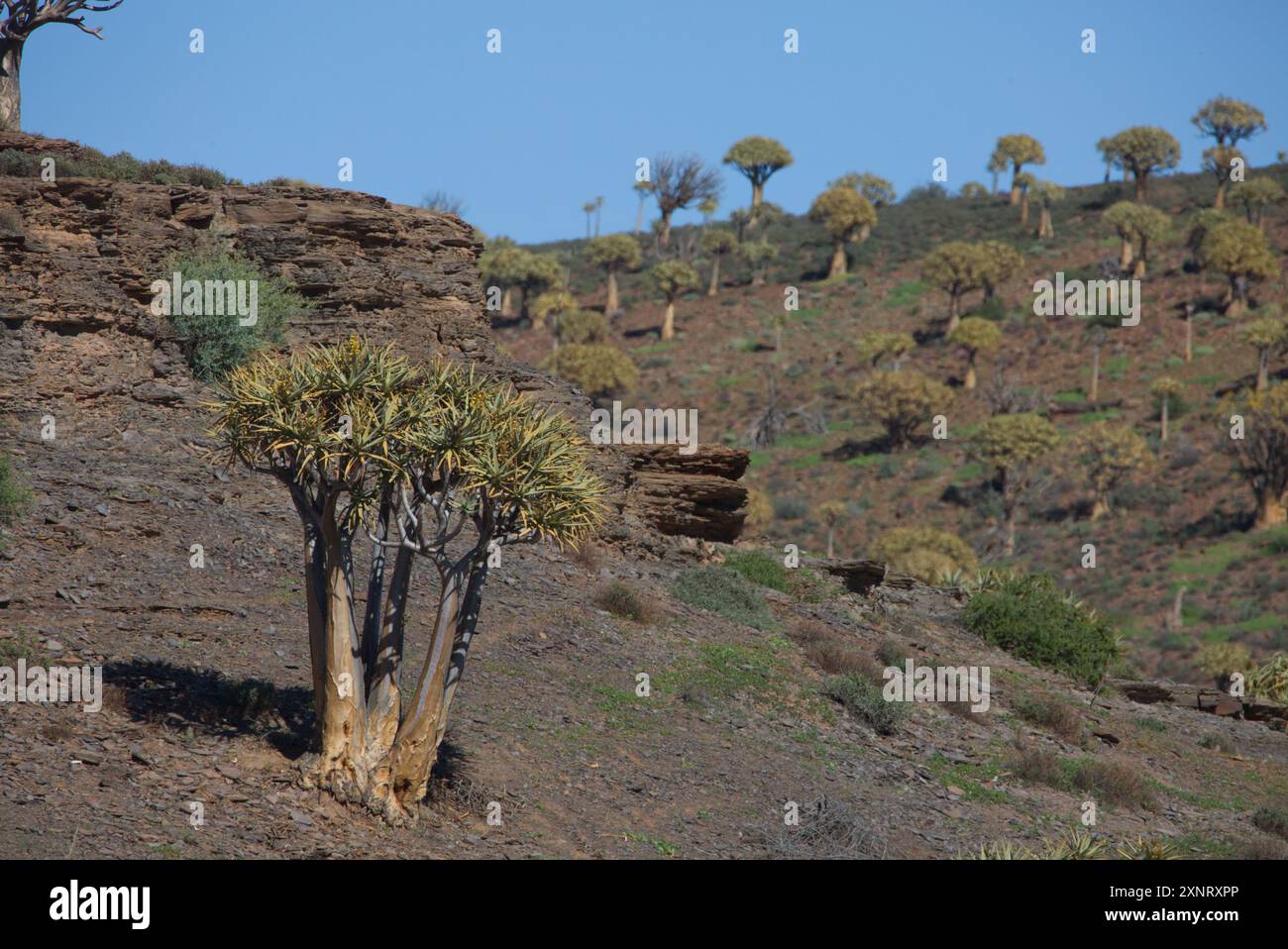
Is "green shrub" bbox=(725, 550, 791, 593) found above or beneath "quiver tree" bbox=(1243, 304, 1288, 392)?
beneath

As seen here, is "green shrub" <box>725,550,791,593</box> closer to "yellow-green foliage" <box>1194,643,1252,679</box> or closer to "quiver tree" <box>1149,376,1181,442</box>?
"yellow-green foliage" <box>1194,643,1252,679</box>

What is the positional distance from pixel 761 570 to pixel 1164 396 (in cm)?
3509

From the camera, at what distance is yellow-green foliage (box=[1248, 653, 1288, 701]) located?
2878 cm

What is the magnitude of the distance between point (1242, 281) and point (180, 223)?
180 ft

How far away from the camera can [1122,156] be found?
88312 mm

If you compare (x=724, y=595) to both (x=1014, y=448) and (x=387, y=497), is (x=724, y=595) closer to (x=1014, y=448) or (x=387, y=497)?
(x=387, y=497)

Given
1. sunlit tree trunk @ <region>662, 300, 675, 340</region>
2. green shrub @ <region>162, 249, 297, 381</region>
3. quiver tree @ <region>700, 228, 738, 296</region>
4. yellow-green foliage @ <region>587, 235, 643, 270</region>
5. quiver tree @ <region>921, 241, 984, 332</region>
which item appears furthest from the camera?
quiver tree @ <region>700, 228, 738, 296</region>

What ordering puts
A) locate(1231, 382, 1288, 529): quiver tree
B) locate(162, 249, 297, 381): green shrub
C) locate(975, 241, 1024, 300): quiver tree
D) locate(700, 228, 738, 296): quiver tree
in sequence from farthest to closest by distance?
locate(700, 228, 738, 296): quiver tree, locate(975, 241, 1024, 300): quiver tree, locate(1231, 382, 1288, 529): quiver tree, locate(162, 249, 297, 381): green shrub

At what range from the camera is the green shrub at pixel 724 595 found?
23500mm

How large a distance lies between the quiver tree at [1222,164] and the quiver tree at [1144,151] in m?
2.12

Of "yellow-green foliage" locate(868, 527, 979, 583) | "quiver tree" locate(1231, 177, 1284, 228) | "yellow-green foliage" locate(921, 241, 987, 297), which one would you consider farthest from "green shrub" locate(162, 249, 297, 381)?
"quiver tree" locate(1231, 177, 1284, 228)

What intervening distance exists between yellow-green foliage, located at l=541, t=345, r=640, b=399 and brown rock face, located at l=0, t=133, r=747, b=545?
108 feet

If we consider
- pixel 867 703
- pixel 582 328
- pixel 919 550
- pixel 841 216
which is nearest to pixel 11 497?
pixel 867 703
